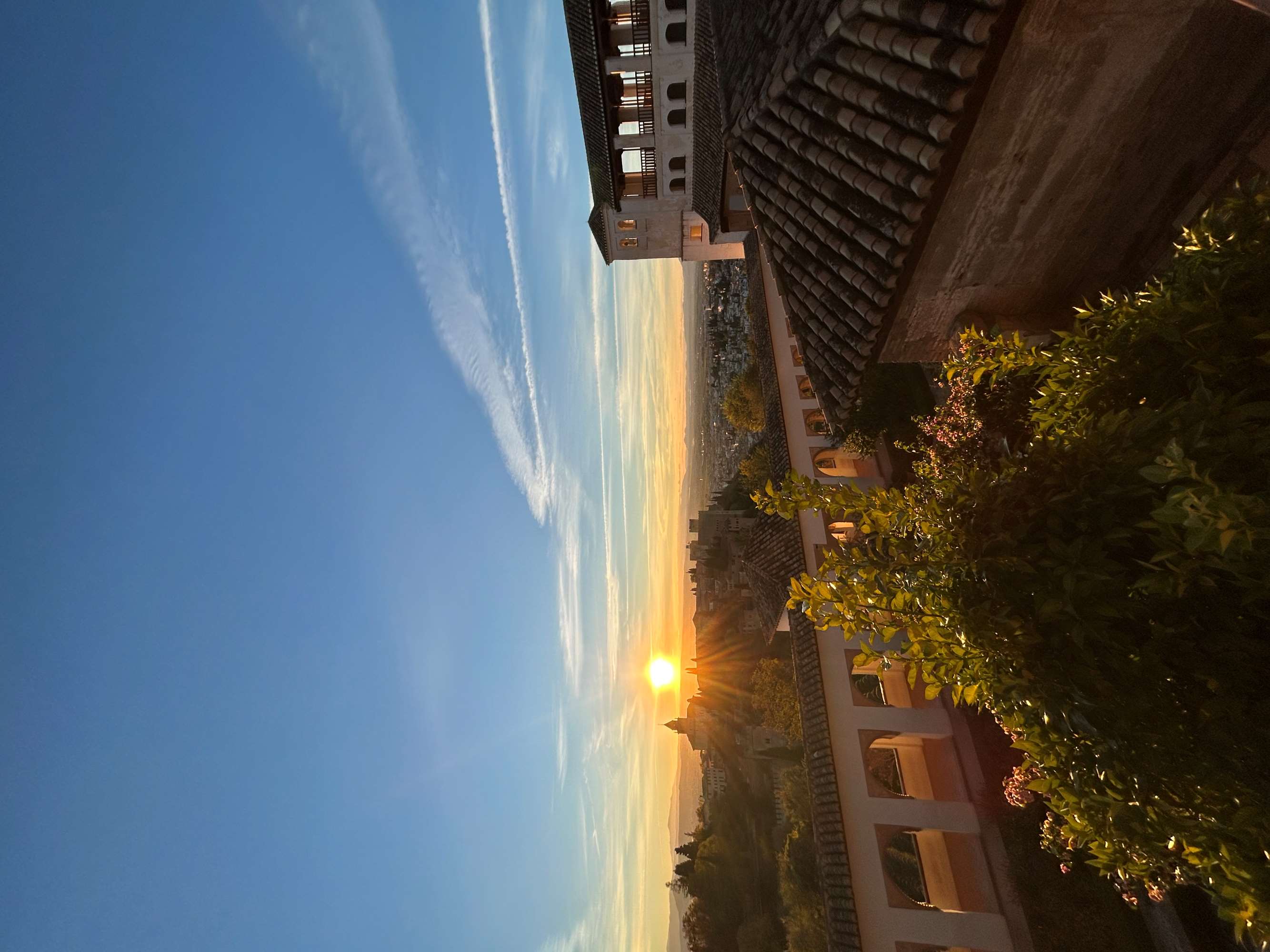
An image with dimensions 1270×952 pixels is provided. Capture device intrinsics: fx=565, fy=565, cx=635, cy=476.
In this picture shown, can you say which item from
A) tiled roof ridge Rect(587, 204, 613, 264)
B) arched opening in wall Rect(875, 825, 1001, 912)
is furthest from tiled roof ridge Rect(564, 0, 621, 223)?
arched opening in wall Rect(875, 825, 1001, 912)

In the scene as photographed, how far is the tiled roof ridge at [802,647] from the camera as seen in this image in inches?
597

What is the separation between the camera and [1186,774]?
4086 mm

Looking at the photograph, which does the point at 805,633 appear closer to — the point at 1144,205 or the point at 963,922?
the point at 963,922

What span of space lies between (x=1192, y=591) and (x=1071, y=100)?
21.4ft

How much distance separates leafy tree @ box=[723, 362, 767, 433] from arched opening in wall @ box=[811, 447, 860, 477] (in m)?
9.19

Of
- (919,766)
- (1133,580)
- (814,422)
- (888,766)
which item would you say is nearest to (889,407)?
(814,422)

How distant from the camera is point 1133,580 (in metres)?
4.51

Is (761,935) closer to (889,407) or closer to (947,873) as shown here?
(947,873)

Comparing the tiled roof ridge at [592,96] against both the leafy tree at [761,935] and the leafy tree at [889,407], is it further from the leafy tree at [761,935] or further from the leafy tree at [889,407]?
the leafy tree at [761,935]

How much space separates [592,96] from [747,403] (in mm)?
17405

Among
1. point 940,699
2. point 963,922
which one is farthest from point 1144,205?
point 963,922

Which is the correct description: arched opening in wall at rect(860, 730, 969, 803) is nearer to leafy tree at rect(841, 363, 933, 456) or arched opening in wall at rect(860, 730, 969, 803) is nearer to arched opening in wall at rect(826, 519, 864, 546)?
arched opening in wall at rect(826, 519, 864, 546)

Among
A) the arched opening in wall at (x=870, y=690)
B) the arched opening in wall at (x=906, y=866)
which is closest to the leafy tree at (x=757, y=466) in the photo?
the arched opening in wall at (x=870, y=690)

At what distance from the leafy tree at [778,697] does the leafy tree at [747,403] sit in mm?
13222
